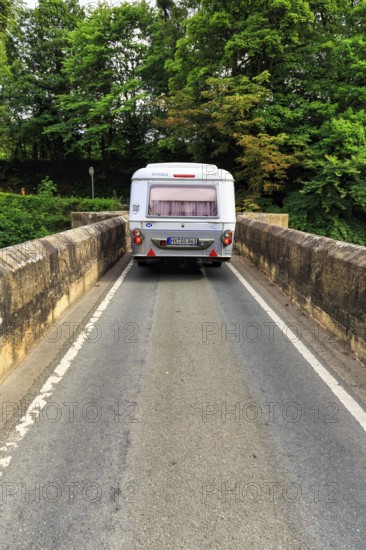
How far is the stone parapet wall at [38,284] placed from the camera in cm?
403

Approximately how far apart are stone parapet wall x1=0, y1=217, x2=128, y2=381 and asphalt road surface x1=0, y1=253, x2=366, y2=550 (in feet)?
0.88

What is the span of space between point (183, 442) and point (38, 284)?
300 cm

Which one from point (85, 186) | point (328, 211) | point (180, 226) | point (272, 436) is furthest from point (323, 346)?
point (85, 186)

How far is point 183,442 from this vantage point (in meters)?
2.95

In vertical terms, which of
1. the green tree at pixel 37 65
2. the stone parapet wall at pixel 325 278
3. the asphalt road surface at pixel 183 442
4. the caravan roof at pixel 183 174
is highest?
the green tree at pixel 37 65

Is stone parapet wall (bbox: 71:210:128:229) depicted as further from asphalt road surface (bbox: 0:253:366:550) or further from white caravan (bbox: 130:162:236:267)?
asphalt road surface (bbox: 0:253:366:550)

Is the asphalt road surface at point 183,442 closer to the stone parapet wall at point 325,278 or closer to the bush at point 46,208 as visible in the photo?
the stone parapet wall at point 325,278

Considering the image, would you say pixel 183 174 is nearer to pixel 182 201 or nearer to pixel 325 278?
pixel 182 201

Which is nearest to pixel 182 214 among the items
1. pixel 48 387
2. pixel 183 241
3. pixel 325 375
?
pixel 183 241

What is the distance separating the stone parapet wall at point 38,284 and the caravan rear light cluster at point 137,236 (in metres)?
0.96

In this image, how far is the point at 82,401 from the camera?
354cm

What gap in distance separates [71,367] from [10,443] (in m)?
1.37

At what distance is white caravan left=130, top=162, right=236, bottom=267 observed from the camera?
8.83 m

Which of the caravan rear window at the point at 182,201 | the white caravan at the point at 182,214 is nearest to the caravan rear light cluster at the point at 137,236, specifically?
the white caravan at the point at 182,214
